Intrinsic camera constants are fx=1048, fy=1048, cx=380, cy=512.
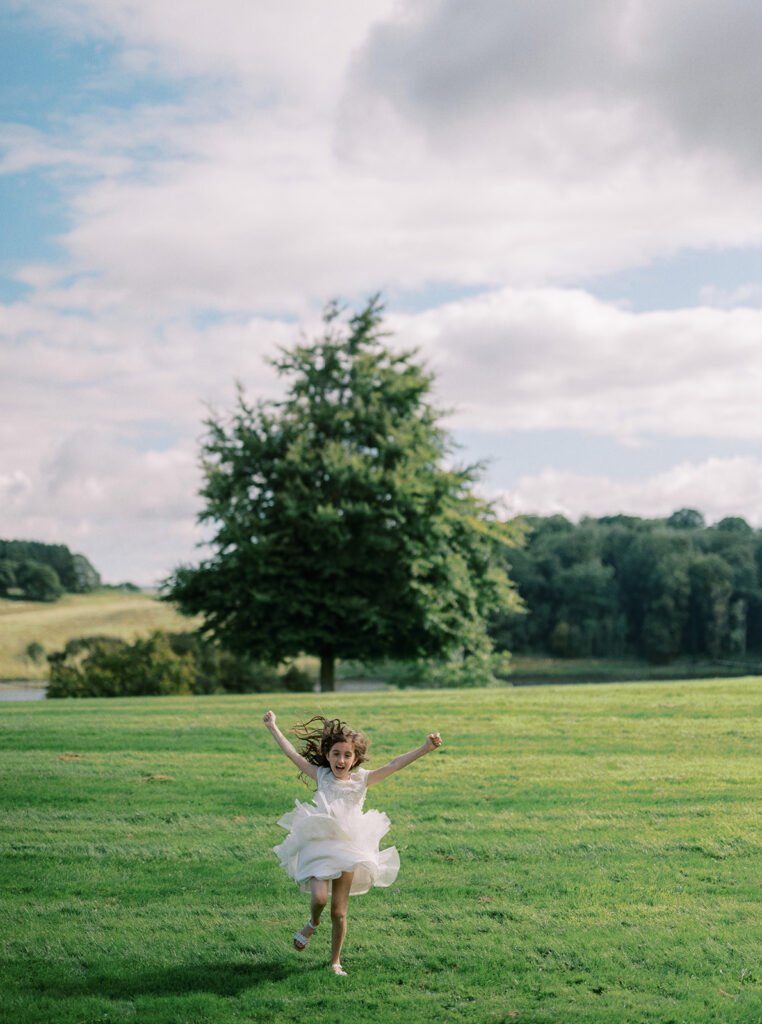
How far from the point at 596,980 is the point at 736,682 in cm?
1745

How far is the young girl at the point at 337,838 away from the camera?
6.74 m

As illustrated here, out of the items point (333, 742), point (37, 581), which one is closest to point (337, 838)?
point (333, 742)

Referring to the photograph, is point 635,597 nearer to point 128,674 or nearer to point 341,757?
point 128,674

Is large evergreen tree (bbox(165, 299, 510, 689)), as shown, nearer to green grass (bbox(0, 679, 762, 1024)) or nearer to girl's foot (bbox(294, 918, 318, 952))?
green grass (bbox(0, 679, 762, 1024))

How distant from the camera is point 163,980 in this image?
665cm

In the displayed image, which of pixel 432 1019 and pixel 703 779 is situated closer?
pixel 432 1019

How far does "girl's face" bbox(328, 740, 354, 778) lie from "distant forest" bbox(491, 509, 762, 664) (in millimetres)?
79487

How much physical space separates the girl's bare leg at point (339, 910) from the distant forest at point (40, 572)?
70.0 meters

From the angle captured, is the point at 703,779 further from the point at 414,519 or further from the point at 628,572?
the point at 628,572

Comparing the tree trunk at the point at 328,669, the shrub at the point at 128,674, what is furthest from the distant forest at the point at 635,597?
the tree trunk at the point at 328,669

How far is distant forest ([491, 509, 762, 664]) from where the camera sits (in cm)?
8881

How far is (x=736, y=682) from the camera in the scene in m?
22.8

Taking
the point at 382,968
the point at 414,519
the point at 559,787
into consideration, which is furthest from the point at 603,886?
the point at 414,519

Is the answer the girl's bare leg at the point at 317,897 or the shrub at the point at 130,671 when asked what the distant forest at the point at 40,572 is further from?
the girl's bare leg at the point at 317,897
